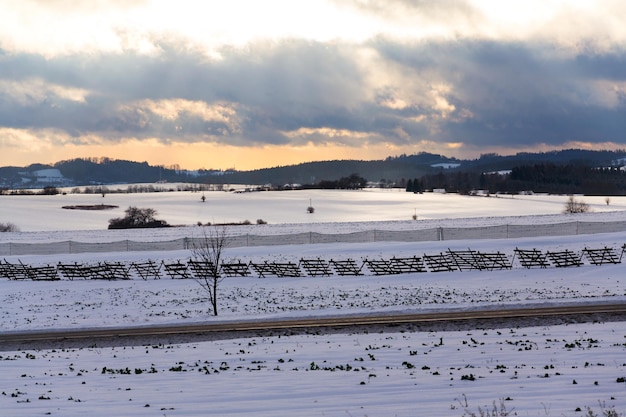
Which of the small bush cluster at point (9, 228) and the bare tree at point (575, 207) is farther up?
A: the bare tree at point (575, 207)

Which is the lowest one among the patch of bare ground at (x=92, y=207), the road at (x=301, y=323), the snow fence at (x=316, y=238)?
the road at (x=301, y=323)

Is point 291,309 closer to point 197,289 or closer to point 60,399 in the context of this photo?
point 197,289

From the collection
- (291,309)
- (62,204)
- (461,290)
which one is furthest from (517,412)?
(62,204)

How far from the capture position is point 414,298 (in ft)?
121

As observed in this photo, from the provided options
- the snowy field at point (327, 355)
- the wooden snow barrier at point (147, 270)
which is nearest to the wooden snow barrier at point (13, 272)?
the snowy field at point (327, 355)

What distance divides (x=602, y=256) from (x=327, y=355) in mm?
33637

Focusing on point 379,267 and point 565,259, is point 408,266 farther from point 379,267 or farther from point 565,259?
point 565,259

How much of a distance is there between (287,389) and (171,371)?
14.4 ft

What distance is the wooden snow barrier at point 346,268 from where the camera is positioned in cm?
4828

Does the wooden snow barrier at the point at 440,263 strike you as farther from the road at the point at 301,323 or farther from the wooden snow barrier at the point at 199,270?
the road at the point at 301,323

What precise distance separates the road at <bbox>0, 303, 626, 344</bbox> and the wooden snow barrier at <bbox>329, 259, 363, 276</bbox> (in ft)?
58.0

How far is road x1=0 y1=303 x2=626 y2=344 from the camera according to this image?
91.7 feet

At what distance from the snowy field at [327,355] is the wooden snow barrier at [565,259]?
1.76 meters

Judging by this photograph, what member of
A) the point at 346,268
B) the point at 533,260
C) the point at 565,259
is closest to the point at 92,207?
the point at 346,268
